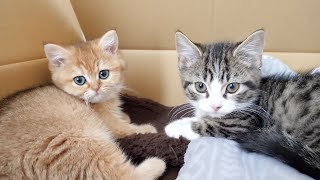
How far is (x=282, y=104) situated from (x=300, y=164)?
31cm

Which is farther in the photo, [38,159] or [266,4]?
[266,4]

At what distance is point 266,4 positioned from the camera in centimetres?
191

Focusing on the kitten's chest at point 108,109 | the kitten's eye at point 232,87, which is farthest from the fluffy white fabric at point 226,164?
the kitten's chest at point 108,109

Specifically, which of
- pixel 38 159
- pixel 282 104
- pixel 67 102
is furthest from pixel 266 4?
pixel 38 159

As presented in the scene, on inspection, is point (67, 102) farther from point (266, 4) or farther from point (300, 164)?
point (266, 4)

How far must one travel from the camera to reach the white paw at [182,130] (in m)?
1.44

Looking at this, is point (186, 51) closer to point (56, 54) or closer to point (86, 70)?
point (86, 70)

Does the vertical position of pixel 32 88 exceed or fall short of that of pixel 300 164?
it exceeds it

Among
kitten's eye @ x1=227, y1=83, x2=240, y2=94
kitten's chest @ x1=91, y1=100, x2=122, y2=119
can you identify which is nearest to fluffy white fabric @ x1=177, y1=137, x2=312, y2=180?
kitten's eye @ x1=227, y1=83, x2=240, y2=94

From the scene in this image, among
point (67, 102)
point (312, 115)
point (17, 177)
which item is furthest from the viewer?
point (67, 102)

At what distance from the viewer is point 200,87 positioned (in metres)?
1.45

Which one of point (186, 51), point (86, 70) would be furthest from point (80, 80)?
point (186, 51)

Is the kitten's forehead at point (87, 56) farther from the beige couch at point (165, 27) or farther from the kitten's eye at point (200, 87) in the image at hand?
the kitten's eye at point (200, 87)

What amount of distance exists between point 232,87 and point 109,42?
26.4 inches
